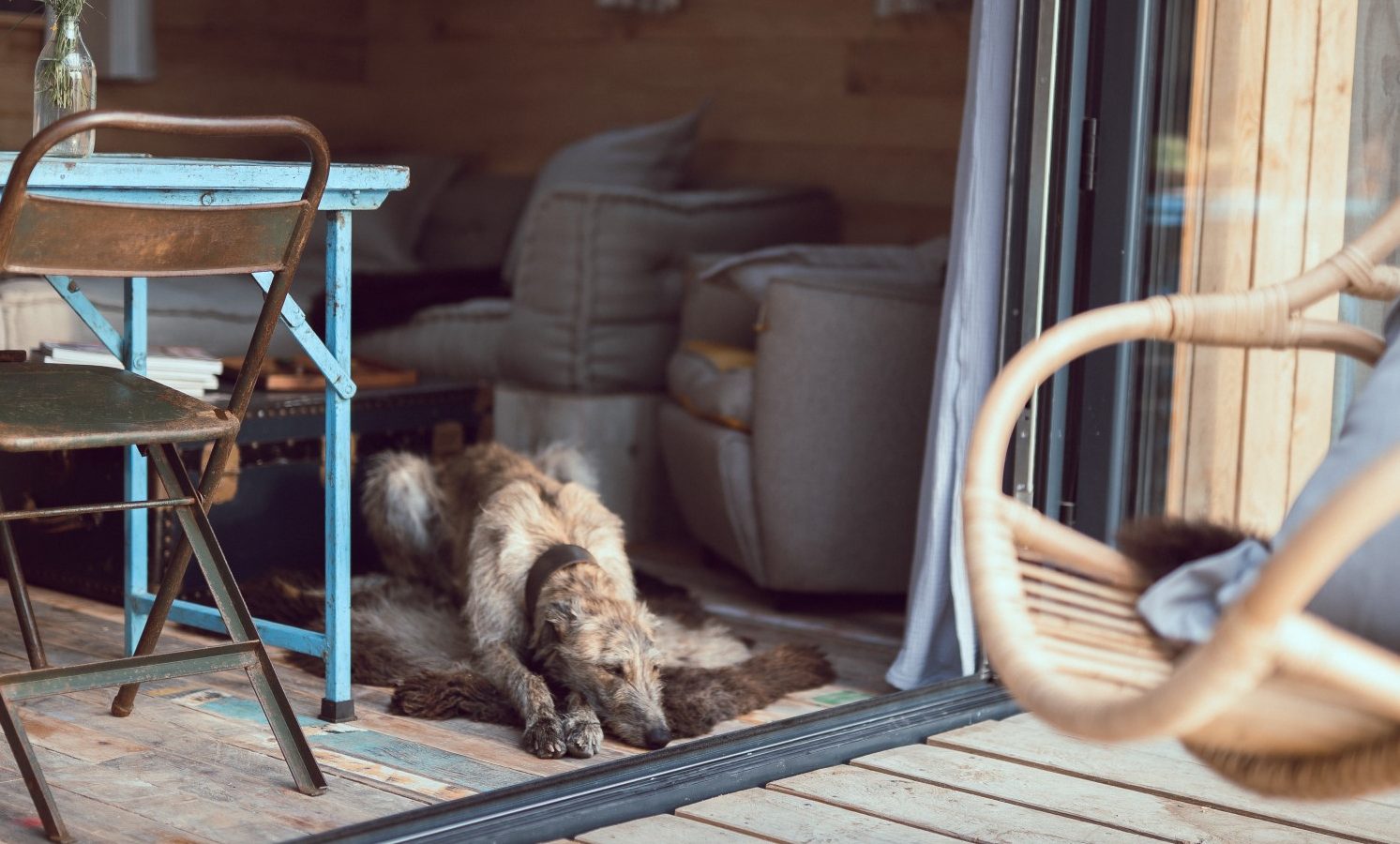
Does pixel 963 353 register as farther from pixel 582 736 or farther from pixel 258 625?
pixel 258 625

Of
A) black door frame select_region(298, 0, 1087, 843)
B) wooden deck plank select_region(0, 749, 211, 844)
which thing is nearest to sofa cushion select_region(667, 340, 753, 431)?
black door frame select_region(298, 0, 1087, 843)

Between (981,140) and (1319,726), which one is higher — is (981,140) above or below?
above

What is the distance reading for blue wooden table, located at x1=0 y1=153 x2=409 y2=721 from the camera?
207 cm

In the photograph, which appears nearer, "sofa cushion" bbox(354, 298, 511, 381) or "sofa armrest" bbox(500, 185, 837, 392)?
"sofa armrest" bbox(500, 185, 837, 392)

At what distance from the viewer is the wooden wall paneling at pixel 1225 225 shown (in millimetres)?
2498

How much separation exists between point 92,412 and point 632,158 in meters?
2.57

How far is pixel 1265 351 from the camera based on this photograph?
2.51 meters

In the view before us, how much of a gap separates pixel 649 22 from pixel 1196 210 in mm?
2771

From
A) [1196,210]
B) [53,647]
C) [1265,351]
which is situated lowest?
[53,647]

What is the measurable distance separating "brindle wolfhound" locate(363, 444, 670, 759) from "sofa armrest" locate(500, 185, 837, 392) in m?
0.71

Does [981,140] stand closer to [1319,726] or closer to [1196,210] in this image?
[1196,210]

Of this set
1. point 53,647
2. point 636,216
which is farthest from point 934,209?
point 53,647

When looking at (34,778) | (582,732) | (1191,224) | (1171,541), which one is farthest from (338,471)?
(1191,224)

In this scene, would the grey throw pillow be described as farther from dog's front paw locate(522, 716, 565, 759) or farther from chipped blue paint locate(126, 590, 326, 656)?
chipped blue paint locate(126, 590, 326, 656)
